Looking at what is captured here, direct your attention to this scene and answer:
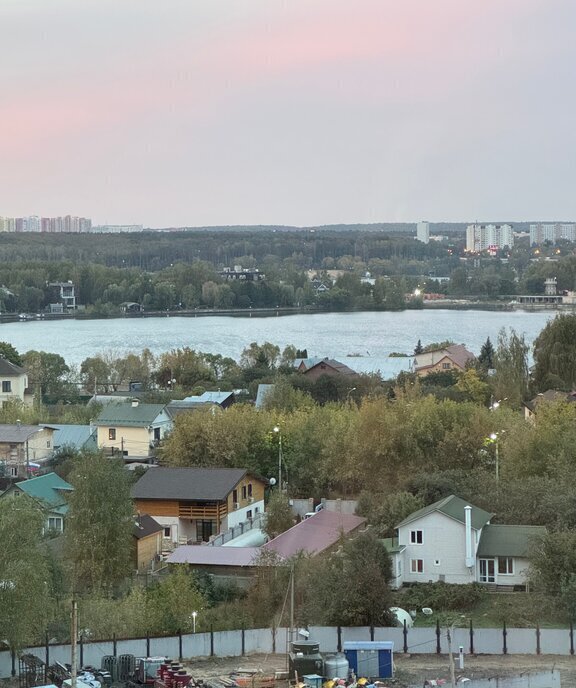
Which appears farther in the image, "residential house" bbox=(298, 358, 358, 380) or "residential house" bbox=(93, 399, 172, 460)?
"residential house" bbox=(298, 358, 358, 380)

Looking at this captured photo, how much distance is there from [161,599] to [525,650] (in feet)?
7.39

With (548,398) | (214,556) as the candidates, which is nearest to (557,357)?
(548,398)

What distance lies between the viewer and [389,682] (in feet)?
22.3

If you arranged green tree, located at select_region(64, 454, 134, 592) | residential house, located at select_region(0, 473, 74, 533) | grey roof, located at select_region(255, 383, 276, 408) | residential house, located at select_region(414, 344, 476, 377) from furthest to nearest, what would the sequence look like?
residential house, located at select_region(414, 344, 476, 377)
grey roof, located at select_region(255, 383, 276, 408)
residential house, located at select_region(0, 473, 74, 533)
green tree, located at select_region(64, 454, 134, 592)

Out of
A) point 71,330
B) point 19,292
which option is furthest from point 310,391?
point 19,292

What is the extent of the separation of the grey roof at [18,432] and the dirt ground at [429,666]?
7.90 metres

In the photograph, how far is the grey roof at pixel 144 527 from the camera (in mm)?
10008

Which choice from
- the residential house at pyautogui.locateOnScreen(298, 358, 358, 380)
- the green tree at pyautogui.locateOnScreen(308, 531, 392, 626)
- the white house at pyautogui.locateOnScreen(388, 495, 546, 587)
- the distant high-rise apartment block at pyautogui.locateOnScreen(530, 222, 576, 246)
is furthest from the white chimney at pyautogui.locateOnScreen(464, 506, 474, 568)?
the distant high-rise apartment block at pyautogui.locateOnScreen(530, 222, 576, 246)

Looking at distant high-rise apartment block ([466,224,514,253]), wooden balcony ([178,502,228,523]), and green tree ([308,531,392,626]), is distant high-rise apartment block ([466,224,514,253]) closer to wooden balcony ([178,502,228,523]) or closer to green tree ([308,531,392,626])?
wooden balcony ([178,502,228,523])

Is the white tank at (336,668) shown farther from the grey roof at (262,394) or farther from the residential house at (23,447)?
the grey roof at (262,394)

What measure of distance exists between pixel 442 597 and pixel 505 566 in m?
0.72

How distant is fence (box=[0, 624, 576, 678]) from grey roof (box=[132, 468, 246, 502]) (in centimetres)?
371

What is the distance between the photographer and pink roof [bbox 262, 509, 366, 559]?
956 centimetres

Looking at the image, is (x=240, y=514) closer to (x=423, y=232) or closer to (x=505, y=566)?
(x=505, y=566)
